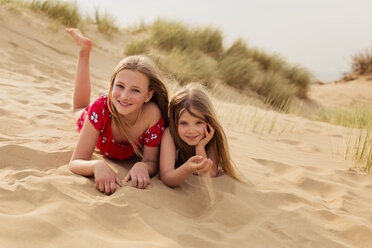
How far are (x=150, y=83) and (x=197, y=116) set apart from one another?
1.35 ft

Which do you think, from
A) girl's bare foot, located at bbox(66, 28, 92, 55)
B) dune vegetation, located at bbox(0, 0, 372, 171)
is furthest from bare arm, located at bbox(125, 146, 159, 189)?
dune vegetation, located at bbox(0, 0, 372, 171)

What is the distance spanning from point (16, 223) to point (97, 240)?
0.34 m

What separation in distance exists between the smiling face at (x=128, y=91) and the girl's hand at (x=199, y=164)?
1.88ft

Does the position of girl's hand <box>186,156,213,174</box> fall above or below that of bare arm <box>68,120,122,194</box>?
above

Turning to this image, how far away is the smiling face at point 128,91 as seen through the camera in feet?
7.92

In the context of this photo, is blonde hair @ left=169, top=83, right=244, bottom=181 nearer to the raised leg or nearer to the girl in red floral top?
the girl in red floral top

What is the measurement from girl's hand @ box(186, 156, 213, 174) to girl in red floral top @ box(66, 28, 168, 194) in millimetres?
304

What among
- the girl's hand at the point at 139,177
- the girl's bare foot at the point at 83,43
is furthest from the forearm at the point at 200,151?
the girl's bare foot at the point at 83,43

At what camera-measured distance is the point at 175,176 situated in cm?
230

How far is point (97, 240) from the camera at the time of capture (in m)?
1.55

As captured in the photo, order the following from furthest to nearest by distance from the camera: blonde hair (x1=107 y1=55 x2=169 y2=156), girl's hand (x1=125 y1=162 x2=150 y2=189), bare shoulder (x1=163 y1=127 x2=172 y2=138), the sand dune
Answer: bare shoulder (x1=163 y1=127 x2=172 y2=138) < blonde hair (x1=107 y1=55 x2=169 y2=156) < girl's hand (x1=125 y1=162 x2=150 y2=189) < the sand dune

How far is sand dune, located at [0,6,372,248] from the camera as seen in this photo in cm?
167

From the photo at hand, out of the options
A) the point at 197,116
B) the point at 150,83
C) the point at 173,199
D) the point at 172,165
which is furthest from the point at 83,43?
the point at 173,199

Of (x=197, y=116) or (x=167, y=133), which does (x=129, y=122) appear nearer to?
(x=167, y=133)
